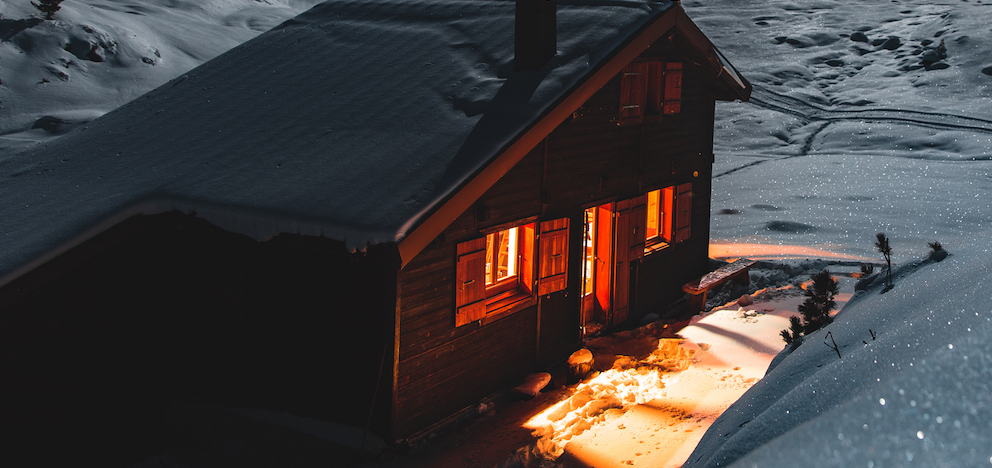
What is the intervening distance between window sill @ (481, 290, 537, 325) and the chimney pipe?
2.92 meters

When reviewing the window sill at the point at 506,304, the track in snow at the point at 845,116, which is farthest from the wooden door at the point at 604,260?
the track in snow at the point at 845,116

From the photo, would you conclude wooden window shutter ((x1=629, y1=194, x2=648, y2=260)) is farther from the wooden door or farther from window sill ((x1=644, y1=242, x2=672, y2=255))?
the wooden door

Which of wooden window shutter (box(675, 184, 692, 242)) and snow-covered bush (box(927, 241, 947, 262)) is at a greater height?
snow-covered bush (box(927, 241, 947, 262))

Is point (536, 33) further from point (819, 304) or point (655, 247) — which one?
point (819, 304)

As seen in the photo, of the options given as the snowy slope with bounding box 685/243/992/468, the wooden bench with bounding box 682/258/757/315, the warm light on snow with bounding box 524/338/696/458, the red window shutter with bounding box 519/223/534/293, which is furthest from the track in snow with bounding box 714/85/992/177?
the snowy slope with bounding box 685/243/992/468

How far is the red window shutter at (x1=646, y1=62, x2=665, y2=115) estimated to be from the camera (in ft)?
35.4

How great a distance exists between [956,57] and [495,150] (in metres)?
40.7

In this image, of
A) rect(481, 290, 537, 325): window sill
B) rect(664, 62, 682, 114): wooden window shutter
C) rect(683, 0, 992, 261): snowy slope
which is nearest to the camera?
rect(481, 290, 537, 325): window sill

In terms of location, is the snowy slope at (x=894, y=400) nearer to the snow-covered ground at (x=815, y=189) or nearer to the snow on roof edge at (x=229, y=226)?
the snow-covered ground at (x=815, y=189)

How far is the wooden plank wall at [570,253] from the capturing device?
7480 millimetres

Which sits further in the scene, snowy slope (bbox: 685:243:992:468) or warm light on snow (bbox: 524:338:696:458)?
warm light on snow (bbox: 524:338:696:458)

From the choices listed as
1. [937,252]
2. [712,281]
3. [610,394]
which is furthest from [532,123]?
[712,281]

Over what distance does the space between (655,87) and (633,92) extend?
747mm

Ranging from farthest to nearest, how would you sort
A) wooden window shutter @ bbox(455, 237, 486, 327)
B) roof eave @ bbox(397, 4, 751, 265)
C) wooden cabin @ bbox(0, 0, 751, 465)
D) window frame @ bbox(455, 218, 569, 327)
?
window frame @ bbox(455, 218, 569, 327) → wooden window shutter @ bbox(455, 237, 486, 327) → wooden cabin @ bbox(0, 0, 751, 465) → roof eave @ bbox(397, 4, 751, 265)
